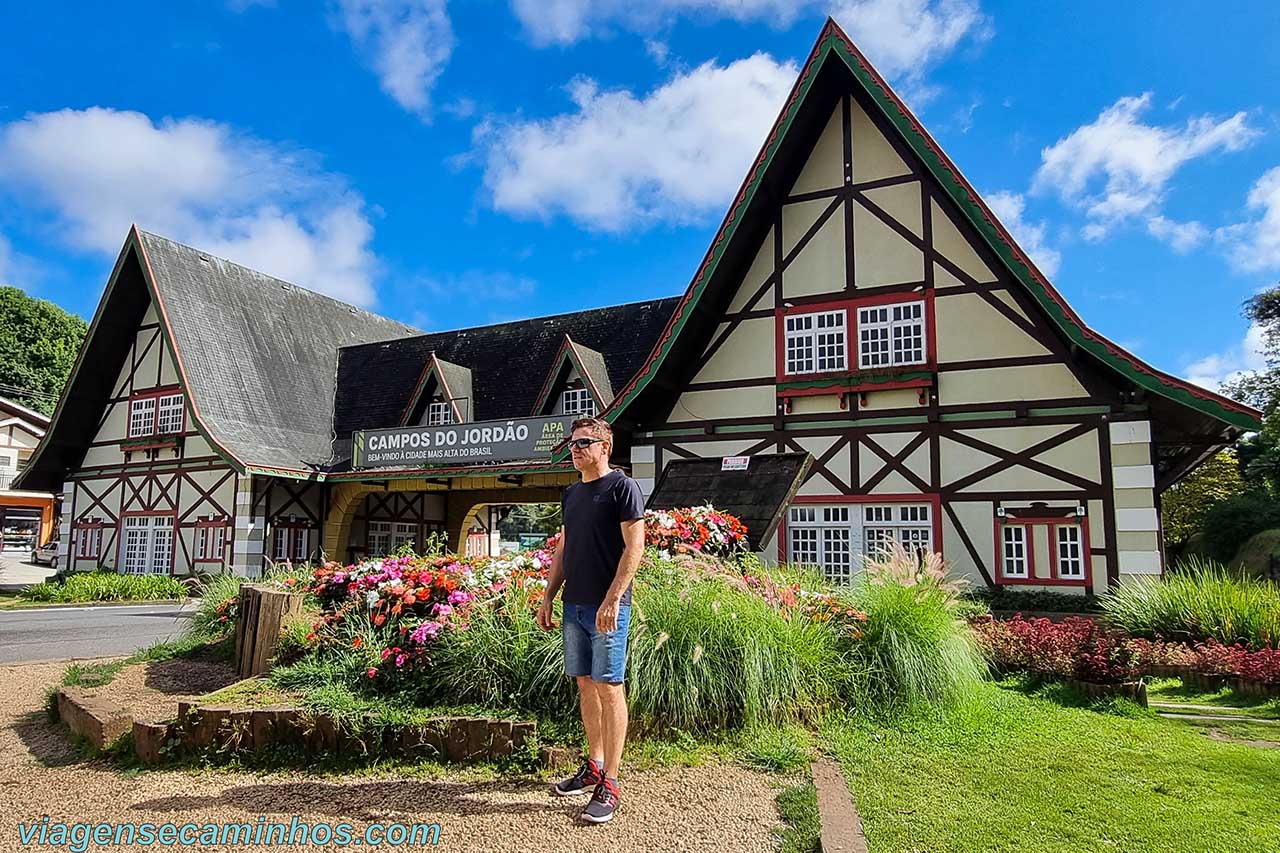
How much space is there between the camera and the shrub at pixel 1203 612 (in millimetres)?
8766

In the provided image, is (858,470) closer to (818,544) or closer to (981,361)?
(818,544)

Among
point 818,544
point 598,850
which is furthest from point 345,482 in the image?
point 598,850

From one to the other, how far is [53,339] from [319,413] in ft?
113

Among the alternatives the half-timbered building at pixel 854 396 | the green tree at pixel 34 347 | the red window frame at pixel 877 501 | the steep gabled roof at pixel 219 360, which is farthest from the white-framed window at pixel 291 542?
the green tree at pixel 34 347

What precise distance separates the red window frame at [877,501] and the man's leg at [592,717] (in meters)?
8.54

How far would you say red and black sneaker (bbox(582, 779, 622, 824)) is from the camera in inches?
168

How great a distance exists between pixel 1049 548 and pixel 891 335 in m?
3.97

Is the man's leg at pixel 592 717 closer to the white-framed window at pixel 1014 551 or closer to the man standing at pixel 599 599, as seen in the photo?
the man standing at pixel 599 599

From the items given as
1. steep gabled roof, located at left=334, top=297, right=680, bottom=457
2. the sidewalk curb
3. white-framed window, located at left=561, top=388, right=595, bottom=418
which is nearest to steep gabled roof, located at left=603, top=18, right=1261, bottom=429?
white-framed window, located at left=561, top=388, right=595, bottom=418

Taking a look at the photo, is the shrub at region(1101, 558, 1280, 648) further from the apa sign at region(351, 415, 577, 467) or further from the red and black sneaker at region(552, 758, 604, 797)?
the apa sign at region(351, 415, 577, 467)

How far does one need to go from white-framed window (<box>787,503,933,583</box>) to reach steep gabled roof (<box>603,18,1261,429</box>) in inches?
132

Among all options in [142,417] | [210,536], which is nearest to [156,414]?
[142,417]

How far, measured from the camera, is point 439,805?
450 cm

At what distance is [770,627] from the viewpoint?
5965 millimetres
